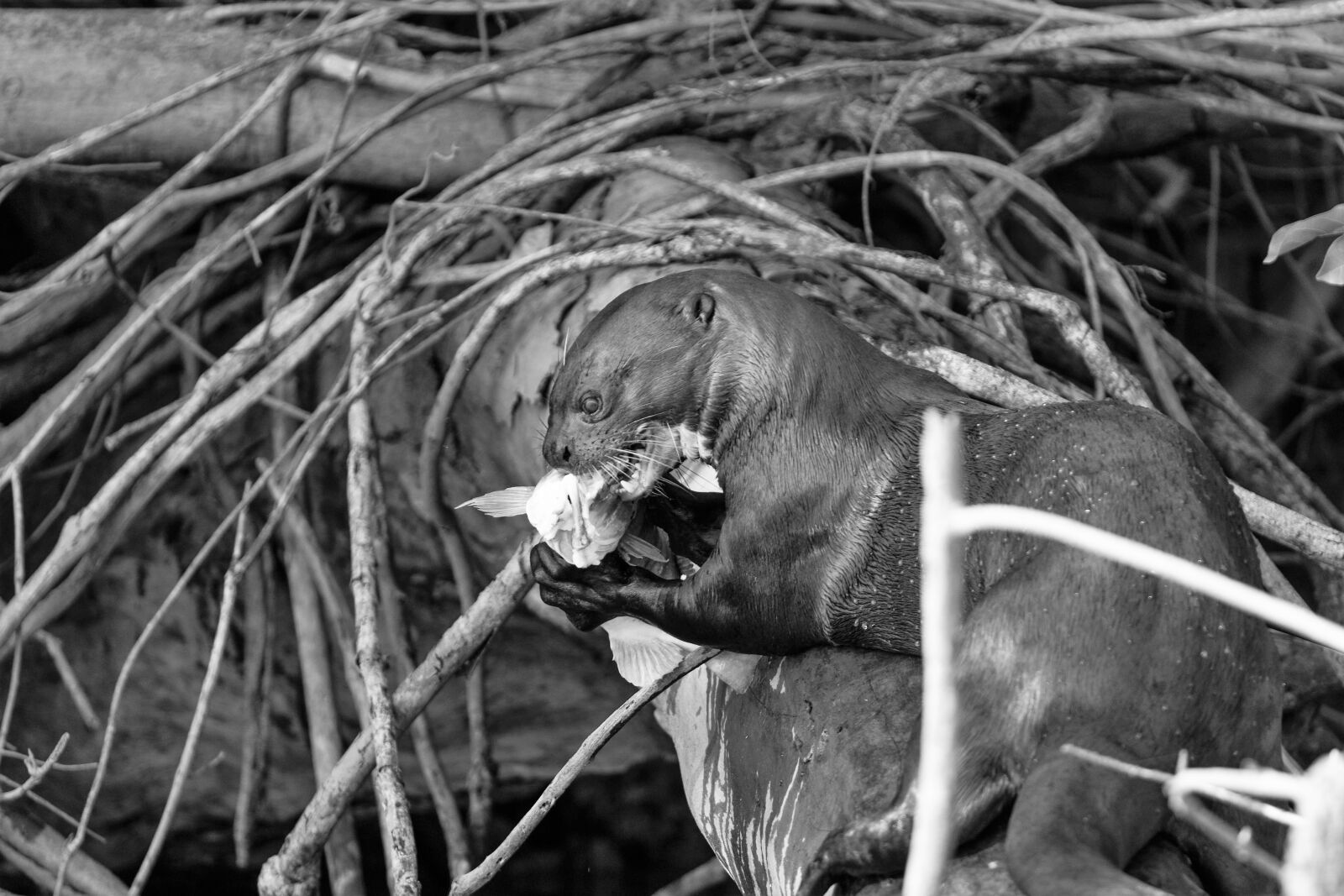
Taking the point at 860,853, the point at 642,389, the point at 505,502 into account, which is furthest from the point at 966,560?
the point at 505,502

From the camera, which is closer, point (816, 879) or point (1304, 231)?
point (816, 879)

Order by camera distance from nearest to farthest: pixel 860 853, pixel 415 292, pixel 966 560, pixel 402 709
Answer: pixel 860 853 < pixel 966 560 < pixel 402 709 < pixel 415 292

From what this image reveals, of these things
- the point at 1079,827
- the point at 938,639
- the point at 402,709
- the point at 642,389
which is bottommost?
the point at 402,709

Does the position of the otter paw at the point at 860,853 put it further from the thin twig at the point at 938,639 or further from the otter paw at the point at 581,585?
Answer: the thin twig at the point at 938,639

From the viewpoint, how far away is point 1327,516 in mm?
2686

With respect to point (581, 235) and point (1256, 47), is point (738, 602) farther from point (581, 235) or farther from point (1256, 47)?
point (1256, 47)

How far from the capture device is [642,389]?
1878 millimetres

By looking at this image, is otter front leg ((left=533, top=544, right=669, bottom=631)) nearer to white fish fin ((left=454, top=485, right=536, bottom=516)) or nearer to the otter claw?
white fish fin ((left=454, top=485, right=536, bottom=516))

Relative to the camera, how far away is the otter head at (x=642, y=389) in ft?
6.14

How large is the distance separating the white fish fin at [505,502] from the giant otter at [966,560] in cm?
9

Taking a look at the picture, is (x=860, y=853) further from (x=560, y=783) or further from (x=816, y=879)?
(x=560, y=783)

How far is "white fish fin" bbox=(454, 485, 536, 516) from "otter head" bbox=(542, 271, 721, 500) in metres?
0.13

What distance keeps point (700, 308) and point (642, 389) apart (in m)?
0.13

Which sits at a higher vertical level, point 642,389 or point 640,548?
point 642,389
